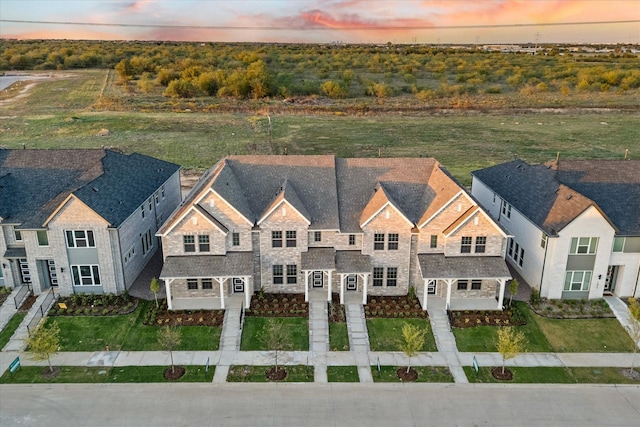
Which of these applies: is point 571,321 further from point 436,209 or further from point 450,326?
point 436,209

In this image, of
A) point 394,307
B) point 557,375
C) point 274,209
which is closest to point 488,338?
point 557,375

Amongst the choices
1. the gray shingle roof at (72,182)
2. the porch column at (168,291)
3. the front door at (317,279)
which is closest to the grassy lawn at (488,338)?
the front door at (317,279)

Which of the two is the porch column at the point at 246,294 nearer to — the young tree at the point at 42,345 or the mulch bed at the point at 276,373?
the mulch bed at the point at 276,373

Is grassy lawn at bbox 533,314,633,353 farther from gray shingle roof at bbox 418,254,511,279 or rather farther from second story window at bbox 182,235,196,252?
second story window at bbox 182,235,196,252

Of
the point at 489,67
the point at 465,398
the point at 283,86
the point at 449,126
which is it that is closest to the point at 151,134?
the point at 283,86

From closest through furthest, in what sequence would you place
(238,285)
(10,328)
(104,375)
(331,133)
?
(104,375) → (10,328) → (238,285) → (331,133)

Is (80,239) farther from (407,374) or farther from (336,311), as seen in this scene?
(407,374)
